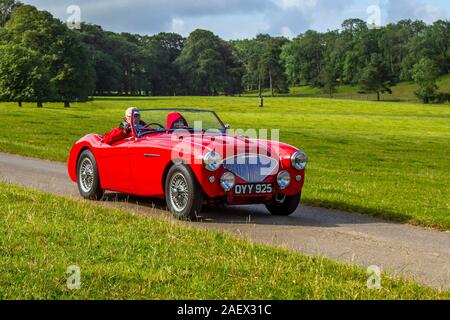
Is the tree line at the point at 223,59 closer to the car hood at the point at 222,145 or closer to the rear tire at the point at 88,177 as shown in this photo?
the rear tire at the point at 88,177

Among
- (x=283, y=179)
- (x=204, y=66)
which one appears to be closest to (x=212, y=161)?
(x=283, y=179)

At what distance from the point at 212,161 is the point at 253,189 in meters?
0.82

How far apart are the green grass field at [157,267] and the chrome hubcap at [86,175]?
2884mm

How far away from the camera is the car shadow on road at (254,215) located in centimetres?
962

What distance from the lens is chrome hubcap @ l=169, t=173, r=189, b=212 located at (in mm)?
9352

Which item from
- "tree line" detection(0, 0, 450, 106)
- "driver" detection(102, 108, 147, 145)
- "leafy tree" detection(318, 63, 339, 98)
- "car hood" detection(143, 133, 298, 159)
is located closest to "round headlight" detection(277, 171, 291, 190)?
"car hood" detection(143, 133, 298, 159)

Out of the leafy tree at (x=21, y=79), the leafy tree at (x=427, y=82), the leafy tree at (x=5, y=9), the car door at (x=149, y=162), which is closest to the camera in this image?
the car door at (x=149, y=162)

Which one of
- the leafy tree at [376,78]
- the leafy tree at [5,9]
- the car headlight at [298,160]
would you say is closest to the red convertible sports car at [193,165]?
the car headlight at [298,160]

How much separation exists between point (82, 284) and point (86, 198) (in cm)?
610

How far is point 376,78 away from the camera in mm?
141125

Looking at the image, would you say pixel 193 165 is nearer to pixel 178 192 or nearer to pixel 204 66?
pixel 178 192

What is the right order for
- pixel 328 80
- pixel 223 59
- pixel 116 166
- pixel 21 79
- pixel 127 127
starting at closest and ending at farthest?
pixel 116 166, pixel 127 127, pixel 21 79, pixel 328 80, pixel 223 59

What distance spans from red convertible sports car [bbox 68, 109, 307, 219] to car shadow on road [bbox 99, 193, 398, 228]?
0.27 meters
